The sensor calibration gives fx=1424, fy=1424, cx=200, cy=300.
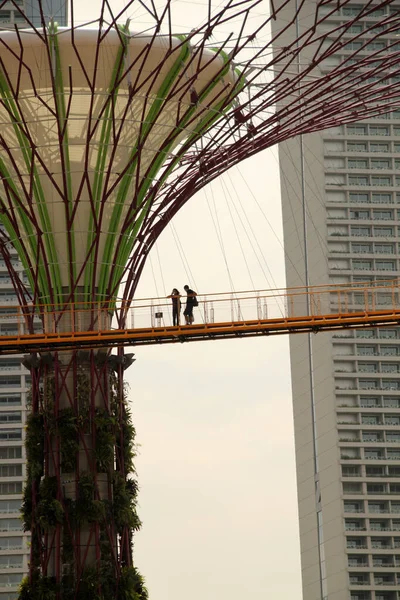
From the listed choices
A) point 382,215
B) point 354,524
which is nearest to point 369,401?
point 354,524

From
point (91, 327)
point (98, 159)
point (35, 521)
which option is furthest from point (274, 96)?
point (35, 521)

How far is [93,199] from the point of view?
49.0 m

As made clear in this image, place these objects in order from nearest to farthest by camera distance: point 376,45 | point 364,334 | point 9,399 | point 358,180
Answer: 1. point 9,399
2. point 364,334
3. point 358,180
4. point 376,45

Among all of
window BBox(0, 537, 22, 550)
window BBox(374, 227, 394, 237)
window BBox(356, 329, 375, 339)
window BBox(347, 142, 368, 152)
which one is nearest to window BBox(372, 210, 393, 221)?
window BBox(374, 227, 394, 237)

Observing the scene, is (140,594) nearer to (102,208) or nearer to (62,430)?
(62,430)

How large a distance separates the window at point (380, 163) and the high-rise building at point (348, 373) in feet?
0.25

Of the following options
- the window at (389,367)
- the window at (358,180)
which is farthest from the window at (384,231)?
the window at (389,367)

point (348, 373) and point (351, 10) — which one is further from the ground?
point (351, 10)

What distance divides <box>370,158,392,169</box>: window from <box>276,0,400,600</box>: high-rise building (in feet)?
0.25

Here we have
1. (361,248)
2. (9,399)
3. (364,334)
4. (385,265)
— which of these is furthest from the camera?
(361,248)

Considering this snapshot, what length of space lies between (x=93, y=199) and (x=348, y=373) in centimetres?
5342

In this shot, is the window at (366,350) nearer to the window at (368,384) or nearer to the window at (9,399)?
the window at (368,384)

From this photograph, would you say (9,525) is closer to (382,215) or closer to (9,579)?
(9,579)

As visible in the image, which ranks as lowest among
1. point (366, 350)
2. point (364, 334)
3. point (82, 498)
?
point (82, 498)
